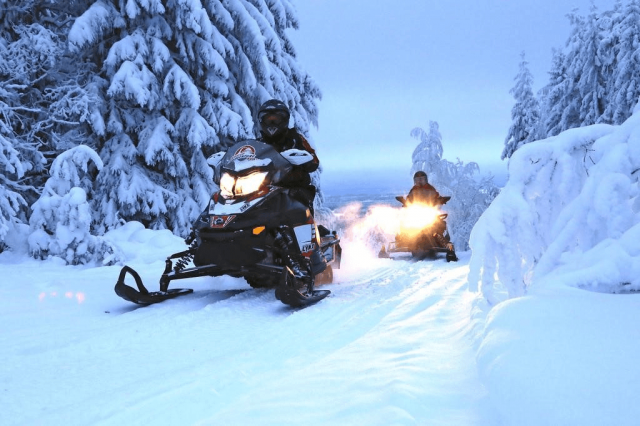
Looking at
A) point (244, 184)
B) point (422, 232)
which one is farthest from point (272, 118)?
point (422, 232)

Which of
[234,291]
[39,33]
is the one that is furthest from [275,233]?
[39,33]

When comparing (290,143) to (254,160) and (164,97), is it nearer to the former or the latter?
(254,160)

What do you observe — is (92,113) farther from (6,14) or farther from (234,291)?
(234,291)

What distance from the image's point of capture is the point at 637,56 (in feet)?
51.1

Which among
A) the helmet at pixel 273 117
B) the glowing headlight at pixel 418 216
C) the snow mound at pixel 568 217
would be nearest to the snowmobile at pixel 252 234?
the helmet at pixel 273 117

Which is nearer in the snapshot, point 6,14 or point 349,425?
point 349,425

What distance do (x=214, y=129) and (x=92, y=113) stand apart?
269 centimetres

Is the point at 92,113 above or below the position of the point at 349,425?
above

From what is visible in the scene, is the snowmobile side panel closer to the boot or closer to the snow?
the snow

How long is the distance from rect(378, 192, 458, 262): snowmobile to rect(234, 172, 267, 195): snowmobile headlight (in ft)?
21.1

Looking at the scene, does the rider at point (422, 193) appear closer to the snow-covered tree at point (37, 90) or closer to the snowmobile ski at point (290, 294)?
the snowmobile ski at point (290, 294)

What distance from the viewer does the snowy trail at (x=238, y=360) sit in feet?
6.80

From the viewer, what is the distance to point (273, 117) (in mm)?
5914

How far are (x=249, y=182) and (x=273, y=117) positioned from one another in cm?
145
